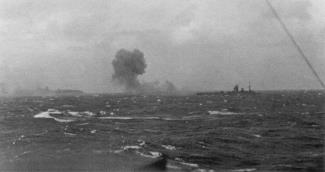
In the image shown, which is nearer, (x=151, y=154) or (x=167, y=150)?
(x=151, y=154)

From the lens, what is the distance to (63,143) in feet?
113

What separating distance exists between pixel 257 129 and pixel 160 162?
2312 cm

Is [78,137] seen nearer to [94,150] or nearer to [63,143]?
[63,143]

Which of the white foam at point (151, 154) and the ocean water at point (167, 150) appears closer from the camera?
the ocean water at point (167, 150)

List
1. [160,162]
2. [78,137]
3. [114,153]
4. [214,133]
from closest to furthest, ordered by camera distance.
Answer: [160,162], [114,153], [78,137], [214,133]

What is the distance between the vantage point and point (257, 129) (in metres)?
45.8

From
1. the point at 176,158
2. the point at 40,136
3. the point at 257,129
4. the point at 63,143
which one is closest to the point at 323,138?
the point at 257,129

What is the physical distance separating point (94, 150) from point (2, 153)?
6.95 metres

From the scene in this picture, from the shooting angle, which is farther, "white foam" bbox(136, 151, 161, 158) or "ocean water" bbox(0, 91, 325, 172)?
"white foam" bbox(136, 151, 161, 158)

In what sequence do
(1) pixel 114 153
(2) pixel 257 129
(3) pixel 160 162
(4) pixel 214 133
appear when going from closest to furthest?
(3) pixel 160 162, (1) pixel 114 153, (4) pixel 214 133, (2) pixel 257 129

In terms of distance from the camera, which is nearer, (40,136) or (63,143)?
(63,143)

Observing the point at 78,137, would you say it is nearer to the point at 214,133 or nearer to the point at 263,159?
the point at 214,133

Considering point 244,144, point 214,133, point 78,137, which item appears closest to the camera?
point 244,144

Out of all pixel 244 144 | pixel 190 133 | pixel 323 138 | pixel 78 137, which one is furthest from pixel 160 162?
pixel 323 138
